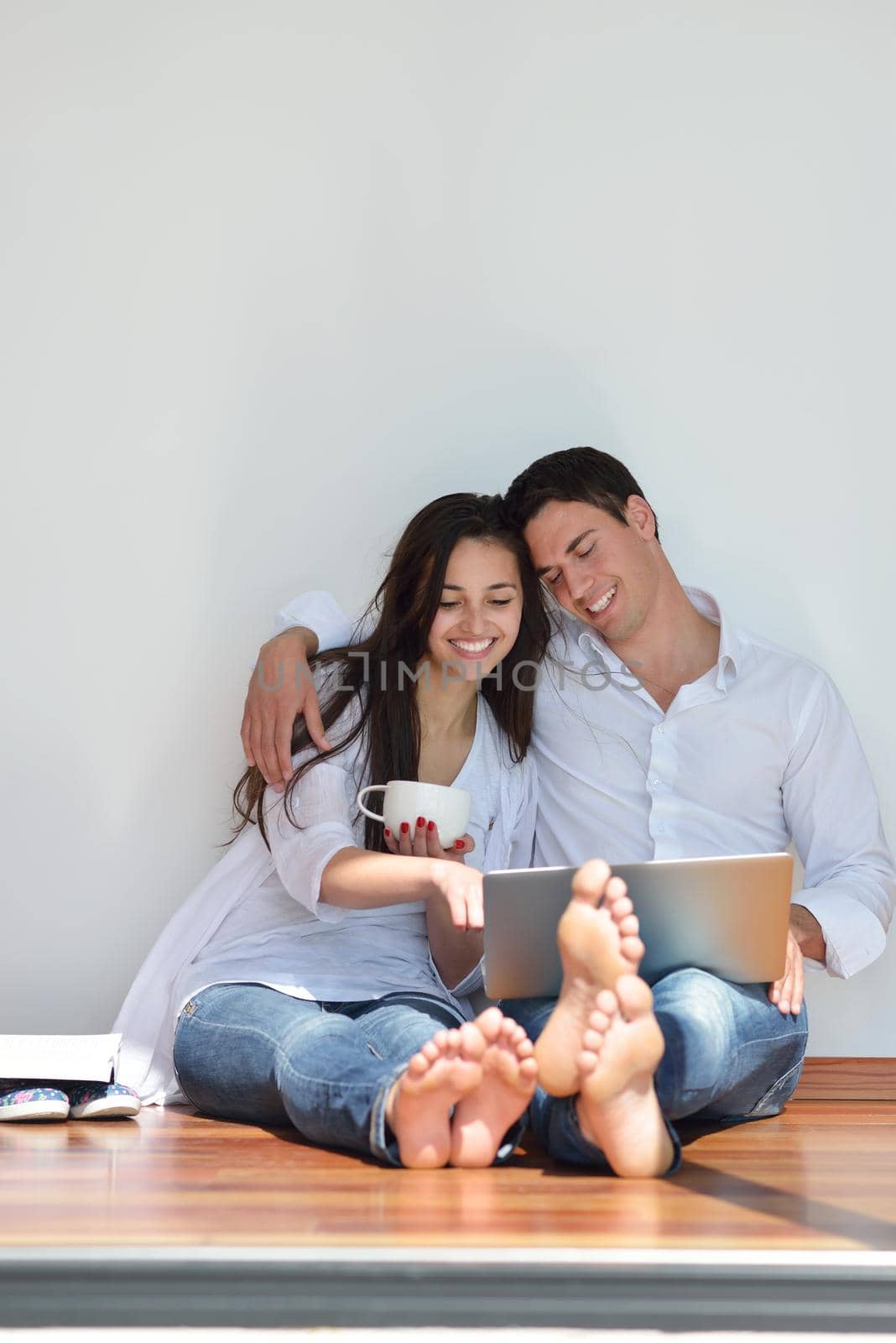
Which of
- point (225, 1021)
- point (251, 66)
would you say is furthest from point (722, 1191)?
point (251, 66)

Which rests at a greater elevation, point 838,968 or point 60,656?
point 60,656

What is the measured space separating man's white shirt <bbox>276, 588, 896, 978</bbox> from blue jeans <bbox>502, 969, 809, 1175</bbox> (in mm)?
399

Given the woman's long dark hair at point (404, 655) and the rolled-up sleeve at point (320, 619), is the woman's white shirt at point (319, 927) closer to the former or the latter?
the woman's long dark hair at point (404, 655)

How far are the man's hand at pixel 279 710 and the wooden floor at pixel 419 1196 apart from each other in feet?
1.74

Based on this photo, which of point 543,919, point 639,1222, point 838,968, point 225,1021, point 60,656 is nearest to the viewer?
point 639,1222

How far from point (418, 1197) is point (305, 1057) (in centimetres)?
36

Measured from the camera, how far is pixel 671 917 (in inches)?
58.7

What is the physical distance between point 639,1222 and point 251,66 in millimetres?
2143

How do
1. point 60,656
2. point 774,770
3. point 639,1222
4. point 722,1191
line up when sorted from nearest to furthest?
1. point 639,1222
2. point 722,1191
3. point 774,770
4. point 60,656

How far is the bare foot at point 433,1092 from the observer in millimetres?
1281

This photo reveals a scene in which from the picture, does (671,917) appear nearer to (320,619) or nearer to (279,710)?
(279,710)

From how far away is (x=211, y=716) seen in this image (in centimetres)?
236

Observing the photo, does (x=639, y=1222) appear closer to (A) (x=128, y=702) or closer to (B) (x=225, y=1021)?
(B) (x=225, y=1021)

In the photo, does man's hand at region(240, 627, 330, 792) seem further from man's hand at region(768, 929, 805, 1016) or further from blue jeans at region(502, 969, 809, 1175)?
man's hand at region(768, 929, 805, 1016)
